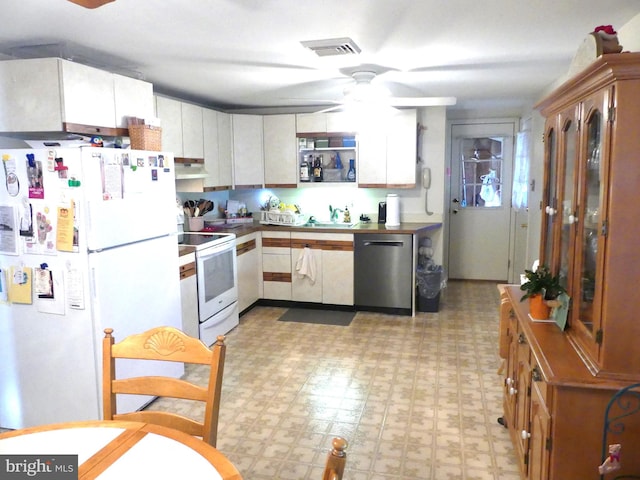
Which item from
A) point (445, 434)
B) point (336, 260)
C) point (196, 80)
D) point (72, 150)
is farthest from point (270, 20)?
point (336, 260)

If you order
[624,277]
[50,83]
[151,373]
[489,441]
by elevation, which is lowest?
[489,441]

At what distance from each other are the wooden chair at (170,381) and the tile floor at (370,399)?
985mm

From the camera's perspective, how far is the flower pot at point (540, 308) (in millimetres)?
2270

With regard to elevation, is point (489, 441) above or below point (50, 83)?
below

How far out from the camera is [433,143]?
18.4 feet

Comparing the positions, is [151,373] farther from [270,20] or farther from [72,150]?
[270,20]

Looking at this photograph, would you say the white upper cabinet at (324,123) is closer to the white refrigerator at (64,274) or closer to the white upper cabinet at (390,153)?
the white upper cabinet at (390,153)

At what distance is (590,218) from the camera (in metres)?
1.87

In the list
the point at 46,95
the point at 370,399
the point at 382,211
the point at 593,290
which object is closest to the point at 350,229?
the point at 382,211

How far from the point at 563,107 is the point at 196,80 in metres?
2.92

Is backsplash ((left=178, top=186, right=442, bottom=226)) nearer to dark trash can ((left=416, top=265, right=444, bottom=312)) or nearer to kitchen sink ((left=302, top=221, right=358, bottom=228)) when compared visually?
kitchen sink ((left=302, top=221, right=358, bottom=228))

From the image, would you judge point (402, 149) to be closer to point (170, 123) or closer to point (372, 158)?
point (372, 158)

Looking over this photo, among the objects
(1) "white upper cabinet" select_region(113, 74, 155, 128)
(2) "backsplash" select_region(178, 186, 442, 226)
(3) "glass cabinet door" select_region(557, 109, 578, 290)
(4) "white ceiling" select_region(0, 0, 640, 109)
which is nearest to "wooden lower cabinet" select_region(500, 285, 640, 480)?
(3) "glass cabinet door" select_region(557, 109, 578, 290)

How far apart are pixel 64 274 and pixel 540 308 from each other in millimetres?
2490
